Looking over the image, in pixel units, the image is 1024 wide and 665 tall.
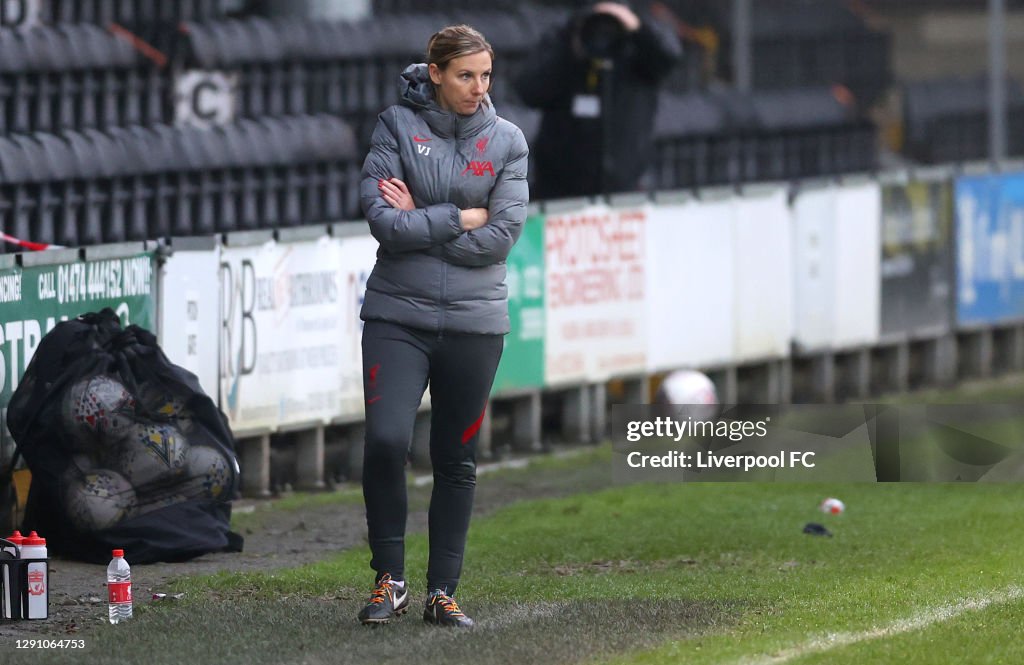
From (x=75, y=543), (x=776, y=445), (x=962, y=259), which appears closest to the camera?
(x=75, y=543)

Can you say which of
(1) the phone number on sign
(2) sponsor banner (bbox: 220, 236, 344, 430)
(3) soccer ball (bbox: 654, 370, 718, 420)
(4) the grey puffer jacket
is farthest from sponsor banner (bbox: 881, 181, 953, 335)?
(1) the phone number on sign

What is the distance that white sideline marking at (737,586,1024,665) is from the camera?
24.6 ft

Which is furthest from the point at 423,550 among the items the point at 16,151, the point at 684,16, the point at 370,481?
the point at 684,16

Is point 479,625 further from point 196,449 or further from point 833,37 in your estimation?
point 833,37

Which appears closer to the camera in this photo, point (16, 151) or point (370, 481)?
point (370, 481)

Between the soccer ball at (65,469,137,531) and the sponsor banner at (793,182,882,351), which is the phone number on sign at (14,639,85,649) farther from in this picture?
the sponsor banner at (793,182,882,351)

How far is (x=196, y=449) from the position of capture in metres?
10.5

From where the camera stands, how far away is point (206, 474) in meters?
10.5

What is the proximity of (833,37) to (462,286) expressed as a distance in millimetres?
24035

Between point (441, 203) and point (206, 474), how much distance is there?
3.08m

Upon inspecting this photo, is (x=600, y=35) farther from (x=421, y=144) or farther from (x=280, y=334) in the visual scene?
(x=421, y=144)

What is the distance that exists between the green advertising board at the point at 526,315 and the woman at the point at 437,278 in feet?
23.9

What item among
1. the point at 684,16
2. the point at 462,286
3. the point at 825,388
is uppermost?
the point at 684,16

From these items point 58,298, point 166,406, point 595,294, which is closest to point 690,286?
point 595,294
